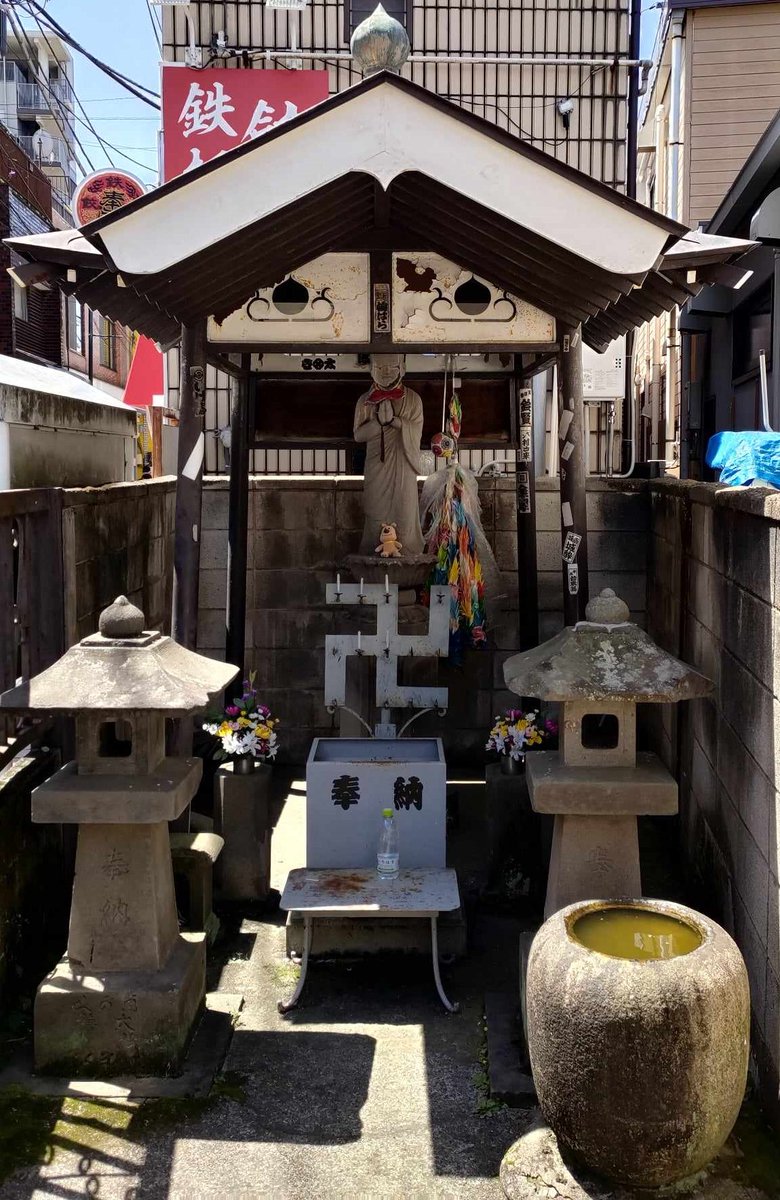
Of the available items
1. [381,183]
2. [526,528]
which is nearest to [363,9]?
[526,528]

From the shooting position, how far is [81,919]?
214 inches

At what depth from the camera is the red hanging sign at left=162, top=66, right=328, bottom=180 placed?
12844 mm

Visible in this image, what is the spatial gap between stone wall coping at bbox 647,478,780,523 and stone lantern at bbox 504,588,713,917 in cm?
83

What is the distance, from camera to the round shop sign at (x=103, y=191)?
49.8 feet

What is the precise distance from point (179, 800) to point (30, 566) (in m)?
2.14

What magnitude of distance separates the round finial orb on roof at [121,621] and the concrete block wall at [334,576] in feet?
15.7

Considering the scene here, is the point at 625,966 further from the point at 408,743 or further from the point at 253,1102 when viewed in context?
the point at 408,743

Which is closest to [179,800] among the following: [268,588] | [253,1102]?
[253,1102]

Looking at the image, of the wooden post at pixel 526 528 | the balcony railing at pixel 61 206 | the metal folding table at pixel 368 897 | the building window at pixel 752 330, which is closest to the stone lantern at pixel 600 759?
the metal folding table at pixel 368 897

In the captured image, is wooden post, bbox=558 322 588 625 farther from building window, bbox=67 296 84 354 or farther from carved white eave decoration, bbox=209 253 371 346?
building window, bbox=67 296 84 354

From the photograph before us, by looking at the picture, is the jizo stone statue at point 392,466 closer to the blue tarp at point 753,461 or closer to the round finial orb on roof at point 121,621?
the blue tarp at point 753,461

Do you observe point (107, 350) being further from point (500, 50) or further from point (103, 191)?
point (500, 50)

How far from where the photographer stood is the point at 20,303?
23797 millimetres

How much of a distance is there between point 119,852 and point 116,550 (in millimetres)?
3449
